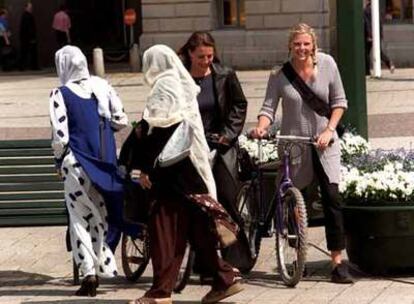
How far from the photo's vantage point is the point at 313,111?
8477mm

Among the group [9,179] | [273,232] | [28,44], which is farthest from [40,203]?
[28,44]

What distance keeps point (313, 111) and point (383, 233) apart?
3.06 feet

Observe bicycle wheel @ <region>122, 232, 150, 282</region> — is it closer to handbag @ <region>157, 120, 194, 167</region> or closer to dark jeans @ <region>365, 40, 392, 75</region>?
handbag @ <region>157, 120, 194, 167</region>

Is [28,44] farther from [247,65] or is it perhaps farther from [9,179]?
[9,179]

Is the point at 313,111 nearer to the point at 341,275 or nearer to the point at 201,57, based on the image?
the point at 201,57

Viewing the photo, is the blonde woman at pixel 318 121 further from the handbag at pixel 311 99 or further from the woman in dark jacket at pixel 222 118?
the woman in dark jacket at pixel 222 118

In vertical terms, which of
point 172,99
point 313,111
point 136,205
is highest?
point 172,99

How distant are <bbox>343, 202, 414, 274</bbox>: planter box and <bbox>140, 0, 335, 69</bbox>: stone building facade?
21324 millimetres

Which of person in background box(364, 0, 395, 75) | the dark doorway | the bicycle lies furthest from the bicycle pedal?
the dark doorway

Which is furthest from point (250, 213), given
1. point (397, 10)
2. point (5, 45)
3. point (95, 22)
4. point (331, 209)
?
point (95, 22)

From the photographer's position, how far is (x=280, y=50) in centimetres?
3088

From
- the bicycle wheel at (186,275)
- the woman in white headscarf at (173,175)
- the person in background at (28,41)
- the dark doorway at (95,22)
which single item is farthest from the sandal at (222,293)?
the dark doorway at (95,22)

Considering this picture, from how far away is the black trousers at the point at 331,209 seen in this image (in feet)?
27.6

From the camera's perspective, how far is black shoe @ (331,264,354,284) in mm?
8445
